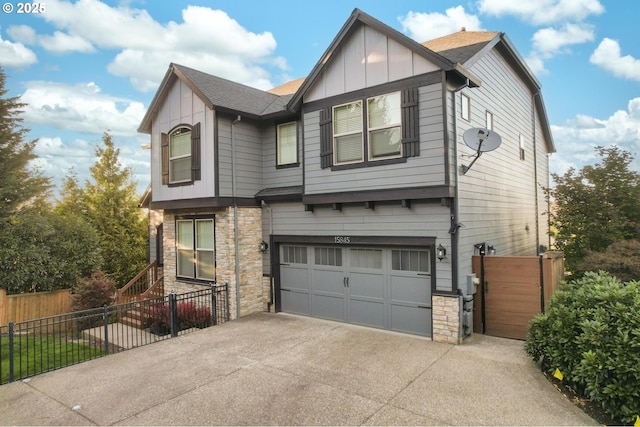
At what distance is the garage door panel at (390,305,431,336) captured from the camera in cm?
806

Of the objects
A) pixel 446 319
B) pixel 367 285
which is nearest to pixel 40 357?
pixel 367 285

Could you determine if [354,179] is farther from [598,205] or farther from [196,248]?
[598,205]

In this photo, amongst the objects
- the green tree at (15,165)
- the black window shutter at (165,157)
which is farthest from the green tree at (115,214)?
the black window shutter at (165,157)

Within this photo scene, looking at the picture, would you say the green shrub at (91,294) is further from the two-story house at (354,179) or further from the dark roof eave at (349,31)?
the dark roof eave at (349,31)

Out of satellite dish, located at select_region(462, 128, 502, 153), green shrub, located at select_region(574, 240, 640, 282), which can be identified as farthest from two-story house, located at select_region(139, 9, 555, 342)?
green shrub, located at select_region(574, 240, 640, 282)

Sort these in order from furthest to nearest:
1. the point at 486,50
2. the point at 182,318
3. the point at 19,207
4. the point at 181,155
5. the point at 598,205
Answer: the point at 19,207, the point at 181,155, the point at 598,205, the point at 182,318, the point at 486,50

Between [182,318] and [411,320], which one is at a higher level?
[411,320]

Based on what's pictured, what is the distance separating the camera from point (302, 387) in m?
5.57

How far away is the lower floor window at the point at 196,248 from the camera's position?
10836 mm

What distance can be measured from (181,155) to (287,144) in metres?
3.23

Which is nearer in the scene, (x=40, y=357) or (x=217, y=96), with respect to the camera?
(x=40, y=357)

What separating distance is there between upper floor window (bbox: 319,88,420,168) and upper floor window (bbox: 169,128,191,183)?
4.25 metres

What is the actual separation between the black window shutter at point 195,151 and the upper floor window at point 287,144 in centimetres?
225

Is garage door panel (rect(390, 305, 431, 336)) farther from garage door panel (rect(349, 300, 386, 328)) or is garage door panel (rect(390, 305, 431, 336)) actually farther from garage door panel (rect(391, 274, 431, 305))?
garage door panel (rect(349, 300, 386, 328))
